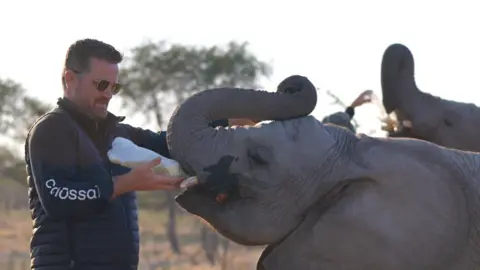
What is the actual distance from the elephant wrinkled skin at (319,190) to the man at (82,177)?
0.26 metres

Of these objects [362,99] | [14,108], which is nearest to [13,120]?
[14,108]

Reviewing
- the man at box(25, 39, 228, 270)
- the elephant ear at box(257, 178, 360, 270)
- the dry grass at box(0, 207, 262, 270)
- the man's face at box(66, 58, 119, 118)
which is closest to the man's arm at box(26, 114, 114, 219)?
the man at box(25, 39, 228, 270)

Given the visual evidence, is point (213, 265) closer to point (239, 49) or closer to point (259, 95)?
point (239, 49)

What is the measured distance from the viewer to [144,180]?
16.5 feet

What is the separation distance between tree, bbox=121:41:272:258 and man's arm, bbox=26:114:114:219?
22696 mm

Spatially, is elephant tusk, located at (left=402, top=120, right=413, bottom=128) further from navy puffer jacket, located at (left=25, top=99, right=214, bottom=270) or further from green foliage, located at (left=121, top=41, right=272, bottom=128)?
green foliage, located at (left=121, top=41, right=272, bottom=128)

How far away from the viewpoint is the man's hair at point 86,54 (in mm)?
5258

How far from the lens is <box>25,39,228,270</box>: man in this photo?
201 inches

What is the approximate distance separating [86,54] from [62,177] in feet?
1.69

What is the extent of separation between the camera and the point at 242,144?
4793mm

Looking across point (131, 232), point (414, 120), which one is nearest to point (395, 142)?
point (131, 232)

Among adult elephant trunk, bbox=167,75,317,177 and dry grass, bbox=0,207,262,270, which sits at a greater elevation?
adult elephant trunk, bbox=167,75,317,177

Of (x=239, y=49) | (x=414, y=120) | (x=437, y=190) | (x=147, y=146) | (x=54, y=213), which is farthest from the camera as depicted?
(x=239, y=49)

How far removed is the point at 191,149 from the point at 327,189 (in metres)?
0.51
